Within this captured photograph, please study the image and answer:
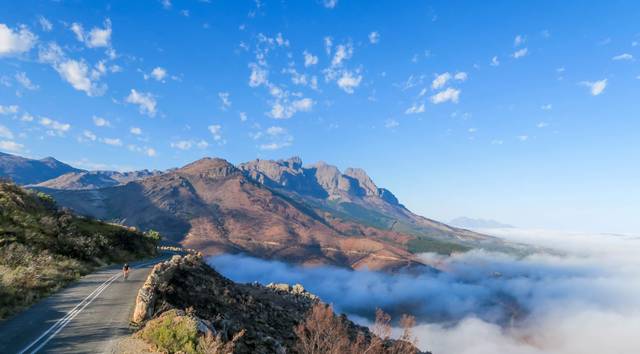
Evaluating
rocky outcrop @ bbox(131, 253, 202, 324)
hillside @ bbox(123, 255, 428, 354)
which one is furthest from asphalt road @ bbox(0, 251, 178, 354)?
hillside @ bbox(123, 255, 428, 354)

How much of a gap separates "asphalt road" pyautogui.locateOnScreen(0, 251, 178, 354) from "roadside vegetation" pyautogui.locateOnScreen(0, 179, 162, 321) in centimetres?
87

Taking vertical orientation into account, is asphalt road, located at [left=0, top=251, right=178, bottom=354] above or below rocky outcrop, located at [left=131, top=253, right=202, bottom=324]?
below

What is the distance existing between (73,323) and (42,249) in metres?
16.7

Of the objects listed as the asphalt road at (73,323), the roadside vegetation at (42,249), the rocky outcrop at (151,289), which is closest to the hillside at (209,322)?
the rocky outcrop at (151,289)

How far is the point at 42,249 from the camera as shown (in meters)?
21.4

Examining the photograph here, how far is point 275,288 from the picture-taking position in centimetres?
4156

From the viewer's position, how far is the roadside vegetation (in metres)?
13.5

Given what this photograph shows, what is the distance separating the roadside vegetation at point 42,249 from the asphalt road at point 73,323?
2.87 feet

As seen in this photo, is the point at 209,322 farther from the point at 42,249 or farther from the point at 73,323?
the point at 42,249


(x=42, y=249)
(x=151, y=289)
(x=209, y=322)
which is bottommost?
(x=42, y=249)

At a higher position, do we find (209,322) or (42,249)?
(209,322)

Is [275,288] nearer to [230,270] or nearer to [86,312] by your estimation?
[86,312]

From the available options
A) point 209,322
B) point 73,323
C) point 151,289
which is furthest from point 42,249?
point 209,322

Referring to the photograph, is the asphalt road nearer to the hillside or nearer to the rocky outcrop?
the rocky outcrop
